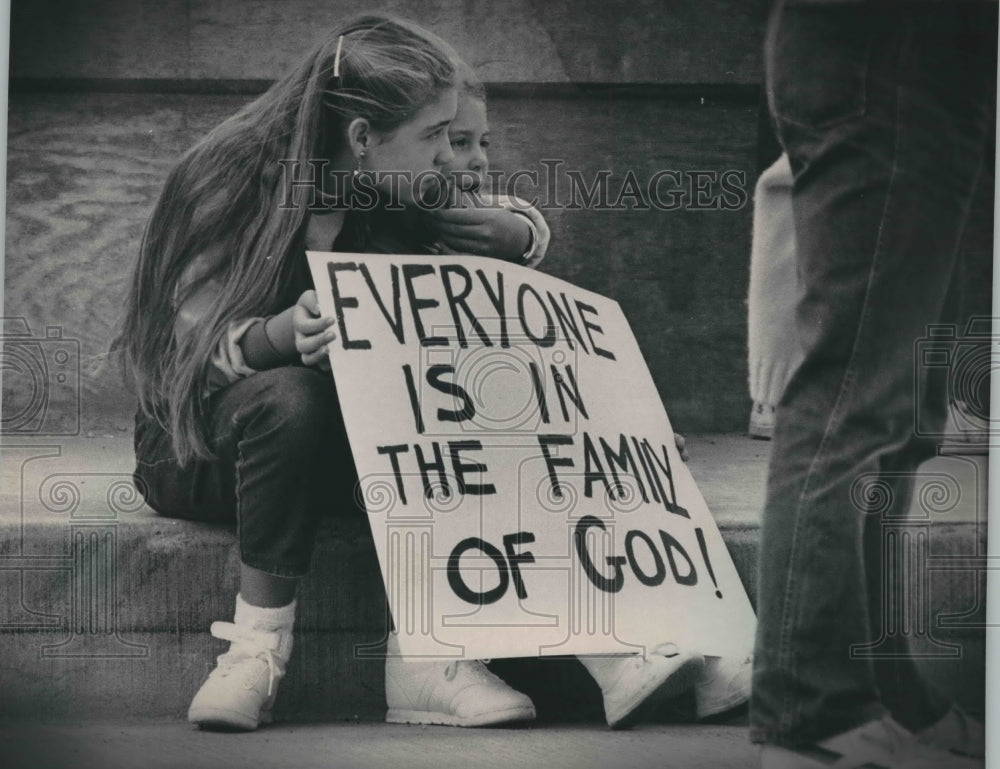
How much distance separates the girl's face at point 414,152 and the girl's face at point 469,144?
17 millimetres

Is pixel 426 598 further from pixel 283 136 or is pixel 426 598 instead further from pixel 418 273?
pixel 283 136

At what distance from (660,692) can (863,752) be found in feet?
1.78

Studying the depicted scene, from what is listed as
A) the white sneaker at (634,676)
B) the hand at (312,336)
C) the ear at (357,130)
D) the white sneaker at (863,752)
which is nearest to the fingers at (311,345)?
the hand at (312,336)

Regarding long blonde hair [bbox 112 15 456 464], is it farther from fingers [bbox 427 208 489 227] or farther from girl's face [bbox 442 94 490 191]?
fingers [bbox 427 208 489 227]

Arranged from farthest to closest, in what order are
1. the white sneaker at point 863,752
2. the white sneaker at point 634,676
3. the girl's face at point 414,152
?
the girl's face at point 414,152
the white sneaker at point 634,676
the white sneaker at point 863,752

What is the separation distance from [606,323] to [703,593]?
783 millimetres

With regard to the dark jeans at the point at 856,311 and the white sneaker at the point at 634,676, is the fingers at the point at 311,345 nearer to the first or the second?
the white sneaker at the point at 634,676

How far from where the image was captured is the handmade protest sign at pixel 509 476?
13.5 feet

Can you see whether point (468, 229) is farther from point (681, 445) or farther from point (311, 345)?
point (681, 445)

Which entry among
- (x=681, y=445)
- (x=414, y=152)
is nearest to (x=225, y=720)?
(x=681, y=445)

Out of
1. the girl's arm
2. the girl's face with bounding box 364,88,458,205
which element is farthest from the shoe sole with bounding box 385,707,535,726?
the girl's face with bounding box 364,88,458,205

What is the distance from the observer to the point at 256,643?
4.08 m

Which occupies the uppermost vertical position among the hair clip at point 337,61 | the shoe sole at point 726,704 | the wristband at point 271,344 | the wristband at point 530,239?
the hair clip at point 337,61

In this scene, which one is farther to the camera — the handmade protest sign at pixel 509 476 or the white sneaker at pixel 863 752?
the handmade protest sign at pixel 509 476
